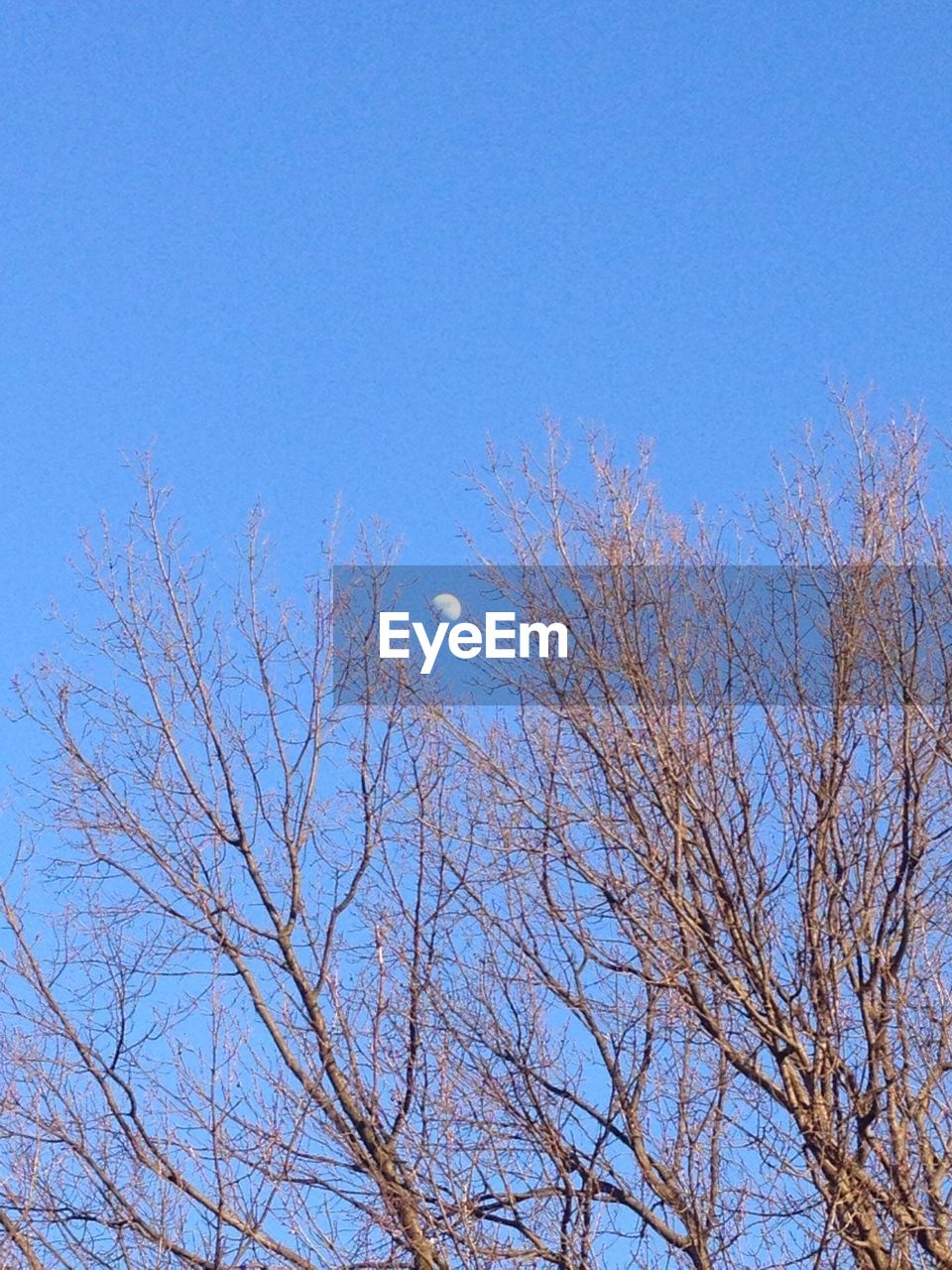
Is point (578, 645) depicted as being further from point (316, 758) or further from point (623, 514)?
point (316, 758)

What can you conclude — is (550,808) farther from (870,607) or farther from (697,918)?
(870,607)

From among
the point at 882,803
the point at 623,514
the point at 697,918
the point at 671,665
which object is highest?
the point at 623,514

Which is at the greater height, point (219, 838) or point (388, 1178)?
point (219, 838)

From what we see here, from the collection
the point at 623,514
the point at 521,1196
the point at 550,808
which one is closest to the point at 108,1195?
the point at 521,1196

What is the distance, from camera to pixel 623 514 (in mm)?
8961

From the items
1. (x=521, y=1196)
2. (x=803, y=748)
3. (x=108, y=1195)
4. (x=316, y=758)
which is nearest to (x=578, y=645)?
(x=803, y=748)

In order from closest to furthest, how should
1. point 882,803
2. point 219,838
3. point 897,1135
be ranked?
1. point 897,1135
2. point 882,803
3. point 219,838

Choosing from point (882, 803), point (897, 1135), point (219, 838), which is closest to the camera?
point (897, 1135)

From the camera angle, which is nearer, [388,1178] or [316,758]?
[388,1178]

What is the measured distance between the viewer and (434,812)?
9.70 metres

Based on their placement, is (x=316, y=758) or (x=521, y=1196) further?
(x=316, y=758)

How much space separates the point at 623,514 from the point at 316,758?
2.38m

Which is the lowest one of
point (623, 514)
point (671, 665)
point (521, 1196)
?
point (521, 1196)

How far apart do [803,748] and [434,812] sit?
6.93ft
